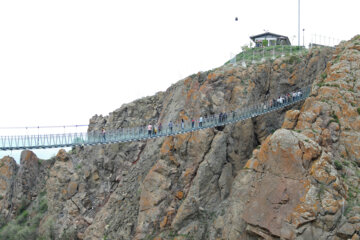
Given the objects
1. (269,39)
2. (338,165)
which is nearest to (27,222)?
(338,165)

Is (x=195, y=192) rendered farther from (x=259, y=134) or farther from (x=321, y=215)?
(x=321, y=215)

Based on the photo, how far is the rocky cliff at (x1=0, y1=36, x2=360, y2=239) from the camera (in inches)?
834

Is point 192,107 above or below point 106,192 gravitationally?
above

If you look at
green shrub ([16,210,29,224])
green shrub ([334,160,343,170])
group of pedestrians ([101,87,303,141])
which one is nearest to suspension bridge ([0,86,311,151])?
group of pedestrians ([101,87,303,141])

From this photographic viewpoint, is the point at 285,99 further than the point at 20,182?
No

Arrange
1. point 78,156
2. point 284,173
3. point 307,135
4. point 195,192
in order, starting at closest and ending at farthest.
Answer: point 284,173
point 307,135
point 195,192
point 78,156

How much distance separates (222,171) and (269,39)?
32276mm

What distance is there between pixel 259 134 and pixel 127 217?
15311mm

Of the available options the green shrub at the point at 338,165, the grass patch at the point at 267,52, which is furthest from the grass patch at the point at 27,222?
the green shrub at the point at 338,165

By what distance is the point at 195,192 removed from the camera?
1128 inches

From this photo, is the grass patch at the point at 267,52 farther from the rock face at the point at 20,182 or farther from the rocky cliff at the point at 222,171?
the rock face at the point at 20,182

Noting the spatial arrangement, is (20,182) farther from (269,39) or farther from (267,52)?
(269,39)

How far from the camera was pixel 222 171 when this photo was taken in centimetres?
2970

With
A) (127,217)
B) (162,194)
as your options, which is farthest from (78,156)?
(162,194)
